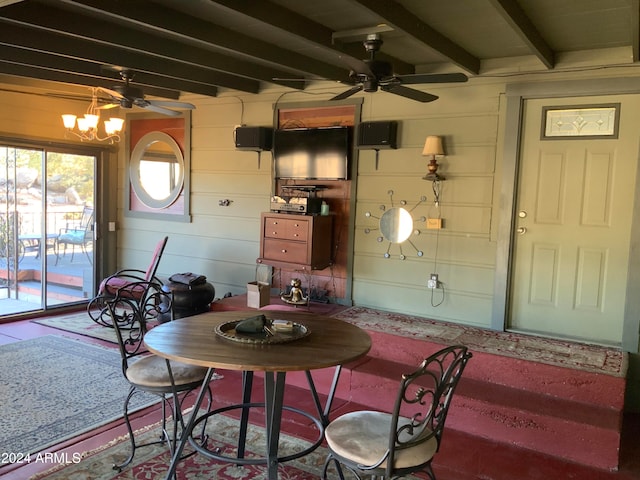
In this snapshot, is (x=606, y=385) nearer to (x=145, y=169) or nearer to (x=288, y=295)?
(x=288, y=295)

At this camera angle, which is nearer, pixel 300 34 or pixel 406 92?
pixel 300 34

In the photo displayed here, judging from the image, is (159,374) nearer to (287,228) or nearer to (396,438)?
(396,438)

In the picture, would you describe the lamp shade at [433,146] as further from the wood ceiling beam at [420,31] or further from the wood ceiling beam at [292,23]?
the wood ceiling beam at [292,23]

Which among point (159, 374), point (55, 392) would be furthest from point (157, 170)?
point (159, 374)

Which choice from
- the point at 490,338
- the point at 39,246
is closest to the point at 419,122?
the point at 490,338

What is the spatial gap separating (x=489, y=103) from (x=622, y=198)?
128cm

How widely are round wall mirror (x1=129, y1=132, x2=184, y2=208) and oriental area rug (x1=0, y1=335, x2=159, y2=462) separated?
215 cm

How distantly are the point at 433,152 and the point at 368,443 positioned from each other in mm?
2898

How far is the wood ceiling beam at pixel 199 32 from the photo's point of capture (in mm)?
3098

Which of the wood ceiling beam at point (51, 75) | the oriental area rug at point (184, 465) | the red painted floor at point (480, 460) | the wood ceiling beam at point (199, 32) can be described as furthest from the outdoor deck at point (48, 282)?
the oriental area rug at point (184, 465)

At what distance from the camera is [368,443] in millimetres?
2158

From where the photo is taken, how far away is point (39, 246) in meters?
6.05

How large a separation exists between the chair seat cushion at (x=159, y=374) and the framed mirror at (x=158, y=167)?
3524mm

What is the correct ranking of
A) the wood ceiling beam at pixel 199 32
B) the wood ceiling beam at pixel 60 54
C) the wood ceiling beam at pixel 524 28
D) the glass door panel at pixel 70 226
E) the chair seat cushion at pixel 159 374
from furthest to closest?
the glass door panel at pixel 70 226 < the wood ceiling beam at pixel 60 54 < the wood ceiling beam at pixel 199 32 < the wood ceiling beam at pixel 524 28 < the chair seat cushion at pixel 159 374
